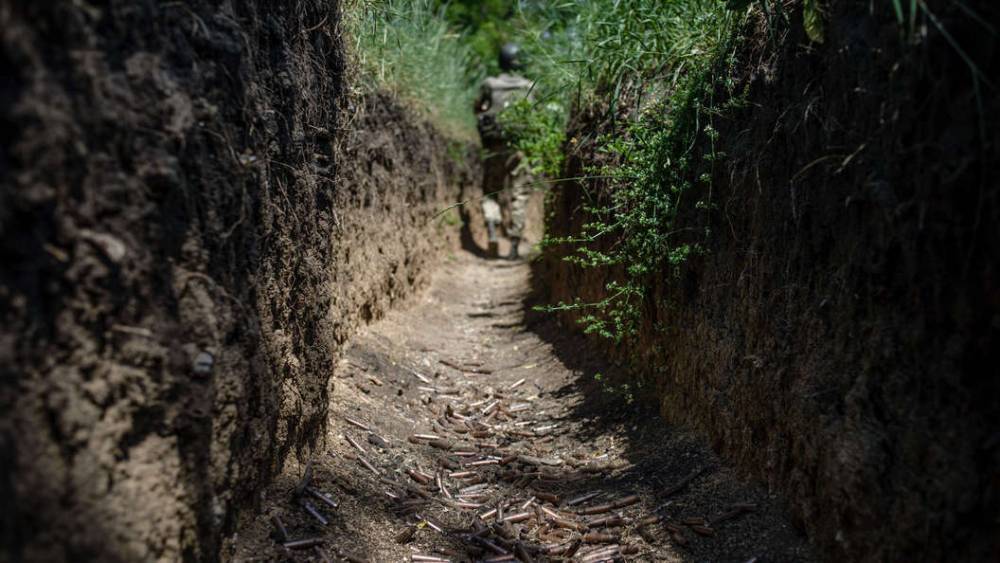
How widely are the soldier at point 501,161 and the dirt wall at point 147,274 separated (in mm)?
7496

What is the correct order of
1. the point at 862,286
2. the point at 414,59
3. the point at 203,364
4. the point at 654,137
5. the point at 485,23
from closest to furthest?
the point at 203,364 < the point at 862,286 < the point at 654,137 < the point at 414,59 < the point at 485,23

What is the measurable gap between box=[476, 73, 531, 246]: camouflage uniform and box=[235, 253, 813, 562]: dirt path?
227 inches

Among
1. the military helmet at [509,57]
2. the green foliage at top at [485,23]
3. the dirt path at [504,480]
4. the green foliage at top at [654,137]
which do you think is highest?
the green foliage at top at [485,23]

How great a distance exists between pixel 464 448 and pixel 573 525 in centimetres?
95

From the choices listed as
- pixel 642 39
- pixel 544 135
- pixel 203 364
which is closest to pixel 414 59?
pixel 544 135

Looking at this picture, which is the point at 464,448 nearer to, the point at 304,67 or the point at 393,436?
the point at 393,436

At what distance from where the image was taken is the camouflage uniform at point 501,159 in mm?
10414

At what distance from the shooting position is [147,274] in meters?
1.75

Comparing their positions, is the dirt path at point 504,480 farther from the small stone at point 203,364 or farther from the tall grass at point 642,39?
the tall grass at point 642,39

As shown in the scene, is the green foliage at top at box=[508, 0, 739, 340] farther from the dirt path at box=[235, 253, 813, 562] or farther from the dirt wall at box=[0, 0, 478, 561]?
the dirt wall at box=[0, 0, 478, 561]

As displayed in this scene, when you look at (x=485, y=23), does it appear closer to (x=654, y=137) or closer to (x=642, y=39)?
(x=642, y=39)

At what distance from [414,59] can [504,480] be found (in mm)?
4639

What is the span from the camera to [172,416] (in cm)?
186

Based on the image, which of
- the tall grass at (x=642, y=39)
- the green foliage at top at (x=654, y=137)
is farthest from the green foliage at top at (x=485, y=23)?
the green foliage at top at (x=654, y=137)
